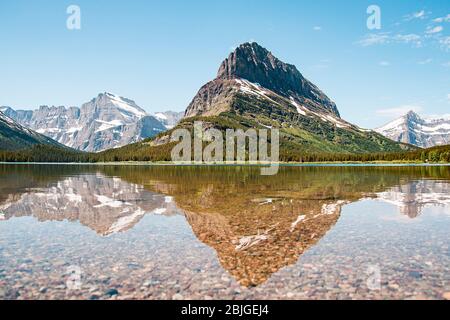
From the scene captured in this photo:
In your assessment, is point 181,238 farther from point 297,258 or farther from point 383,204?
point 383,204

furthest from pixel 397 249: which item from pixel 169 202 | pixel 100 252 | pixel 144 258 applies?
pixel 169 202

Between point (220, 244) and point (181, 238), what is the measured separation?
3254 millimetres

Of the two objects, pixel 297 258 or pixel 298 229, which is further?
pixel 298 229

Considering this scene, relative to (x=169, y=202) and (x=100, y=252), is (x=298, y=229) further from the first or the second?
(x=169, y=202)

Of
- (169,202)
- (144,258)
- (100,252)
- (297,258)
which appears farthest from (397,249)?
(169,202)

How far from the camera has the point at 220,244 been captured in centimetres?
2327

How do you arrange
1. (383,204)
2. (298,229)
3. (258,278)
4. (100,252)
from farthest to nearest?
(383,204), (298,229), (100,252), (258,278)

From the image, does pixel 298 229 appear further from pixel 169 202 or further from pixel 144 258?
pixel 169 202

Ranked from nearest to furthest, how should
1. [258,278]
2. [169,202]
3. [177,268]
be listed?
[258,278] < [177,268] < [169,202]

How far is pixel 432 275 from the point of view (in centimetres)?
1695

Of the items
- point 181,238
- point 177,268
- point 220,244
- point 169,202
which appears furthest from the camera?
point 169,202

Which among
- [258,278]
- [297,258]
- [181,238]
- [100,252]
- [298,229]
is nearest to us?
[258,278]

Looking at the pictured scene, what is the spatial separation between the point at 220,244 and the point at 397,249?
33.9 ft
